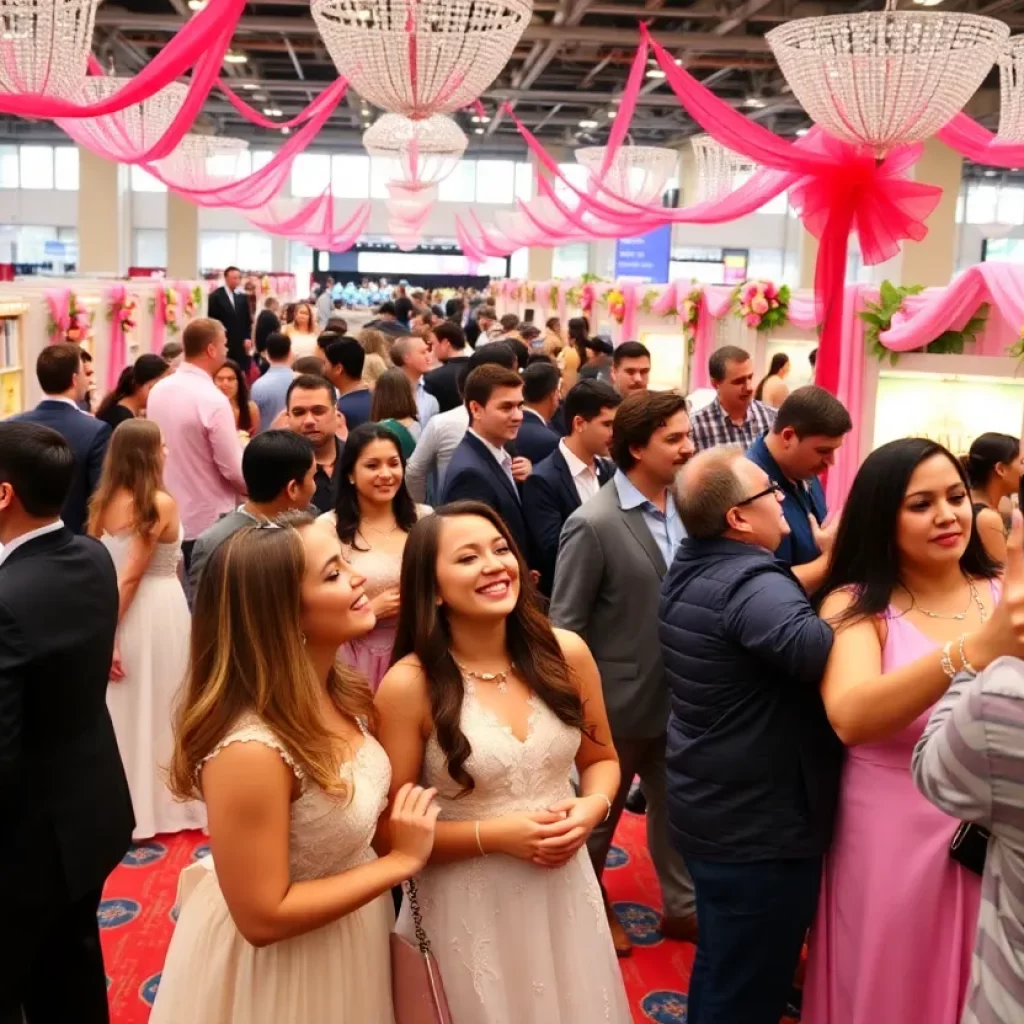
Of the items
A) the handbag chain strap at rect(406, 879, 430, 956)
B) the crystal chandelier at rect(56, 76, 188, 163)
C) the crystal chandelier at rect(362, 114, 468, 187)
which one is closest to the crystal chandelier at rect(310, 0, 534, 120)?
the crystal chandelier at rect(56, 76, 188, 163)

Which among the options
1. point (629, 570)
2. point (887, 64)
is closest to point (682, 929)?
point (629, 570)

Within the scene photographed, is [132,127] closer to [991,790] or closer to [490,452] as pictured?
[490,452]

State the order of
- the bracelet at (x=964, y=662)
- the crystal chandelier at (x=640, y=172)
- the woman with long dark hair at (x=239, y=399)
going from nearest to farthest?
the bracelet at (x=964, y=662) < the woman with long dark hair at (x=239, y=399) < the crystal chandelier at (x=640, y=172)

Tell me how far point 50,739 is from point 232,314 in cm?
1139

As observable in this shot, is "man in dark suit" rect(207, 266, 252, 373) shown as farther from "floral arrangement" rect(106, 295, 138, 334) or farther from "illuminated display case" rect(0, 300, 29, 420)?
"illuminated display case" rect(0, 300, 29, 420)

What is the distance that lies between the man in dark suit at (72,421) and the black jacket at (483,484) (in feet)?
5.52

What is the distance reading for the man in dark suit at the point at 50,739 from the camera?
7.66 feet

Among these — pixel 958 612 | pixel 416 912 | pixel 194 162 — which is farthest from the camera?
pixel 194 162

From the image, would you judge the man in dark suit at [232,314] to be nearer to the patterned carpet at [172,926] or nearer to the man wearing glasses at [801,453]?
the patterned carpet at [172,926]

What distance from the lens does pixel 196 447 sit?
538 centimetres

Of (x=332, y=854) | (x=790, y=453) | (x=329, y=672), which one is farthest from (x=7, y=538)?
(x=790, y=453)

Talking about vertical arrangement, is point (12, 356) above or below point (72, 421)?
above

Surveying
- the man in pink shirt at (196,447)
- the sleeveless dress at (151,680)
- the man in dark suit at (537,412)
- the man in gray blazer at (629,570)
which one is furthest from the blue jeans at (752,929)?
the man in pink shirt at (196,447)

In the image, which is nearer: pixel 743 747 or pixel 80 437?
pixel 743 747
